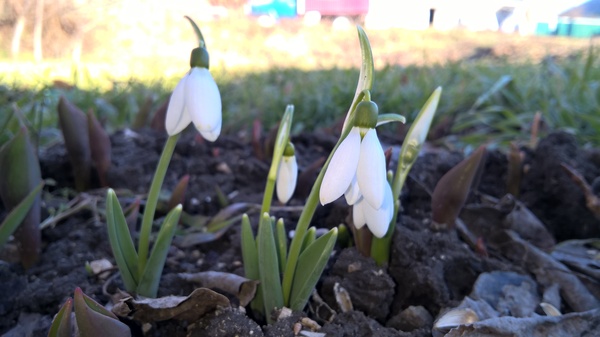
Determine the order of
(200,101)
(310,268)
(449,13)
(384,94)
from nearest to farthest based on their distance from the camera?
(200,101), (310,268), (384,94), (449,13)

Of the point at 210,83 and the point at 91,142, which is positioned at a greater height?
the point at 210,83

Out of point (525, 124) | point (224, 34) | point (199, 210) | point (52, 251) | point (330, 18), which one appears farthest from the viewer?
point (330, 18)

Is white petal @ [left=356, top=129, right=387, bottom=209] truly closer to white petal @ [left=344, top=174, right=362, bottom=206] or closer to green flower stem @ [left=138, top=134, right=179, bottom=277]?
white petal @ [left=344, top=174, right=362, bottom=206]

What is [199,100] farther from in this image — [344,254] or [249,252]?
[344,254]

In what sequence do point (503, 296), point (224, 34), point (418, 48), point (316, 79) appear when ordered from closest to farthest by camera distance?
point (503, 296) < point (316, 79) < point (418, 48) < point (224, 34)

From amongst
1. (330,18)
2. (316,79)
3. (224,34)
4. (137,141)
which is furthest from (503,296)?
(330,18)

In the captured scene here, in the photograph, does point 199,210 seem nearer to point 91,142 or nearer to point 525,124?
point 91,142

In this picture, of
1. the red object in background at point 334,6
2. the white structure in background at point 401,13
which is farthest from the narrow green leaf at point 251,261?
the red object in background at point 334,6

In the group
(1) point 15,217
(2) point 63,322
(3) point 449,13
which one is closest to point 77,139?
(1) point 15,217
